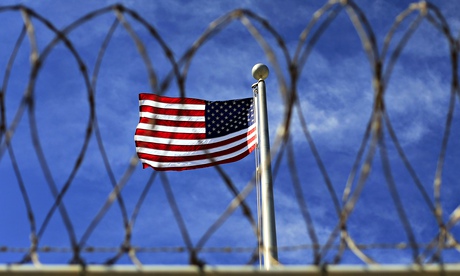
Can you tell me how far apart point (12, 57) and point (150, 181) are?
1.37 m

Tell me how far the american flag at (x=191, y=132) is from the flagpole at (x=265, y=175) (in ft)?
Result: 2.13

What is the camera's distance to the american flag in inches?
485

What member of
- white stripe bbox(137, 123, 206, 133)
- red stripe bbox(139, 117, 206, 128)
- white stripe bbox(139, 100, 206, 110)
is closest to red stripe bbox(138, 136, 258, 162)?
white stripe bbox(137, 123, 206, 133)

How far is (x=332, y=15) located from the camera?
533 cm

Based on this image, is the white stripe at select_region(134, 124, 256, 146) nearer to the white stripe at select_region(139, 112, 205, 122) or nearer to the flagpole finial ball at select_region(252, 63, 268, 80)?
the white stripe at select_region(139, 112, 205, 122)

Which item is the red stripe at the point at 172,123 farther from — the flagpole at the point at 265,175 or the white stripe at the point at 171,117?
the flagpole at the point at 265,175

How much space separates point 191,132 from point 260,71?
1.73 meters

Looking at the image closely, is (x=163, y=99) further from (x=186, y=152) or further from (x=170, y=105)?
(x=186, y=152)

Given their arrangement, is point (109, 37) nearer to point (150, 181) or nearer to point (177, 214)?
point (150, 181)

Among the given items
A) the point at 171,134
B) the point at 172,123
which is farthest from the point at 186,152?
the point at 172,123

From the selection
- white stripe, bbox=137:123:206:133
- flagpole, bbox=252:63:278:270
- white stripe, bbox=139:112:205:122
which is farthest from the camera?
white stripe, bbox=139:112:205:122

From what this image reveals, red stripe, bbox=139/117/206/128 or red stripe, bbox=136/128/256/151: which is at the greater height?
red stripe, bbox=139/117/206/128

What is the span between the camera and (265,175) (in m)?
10.4

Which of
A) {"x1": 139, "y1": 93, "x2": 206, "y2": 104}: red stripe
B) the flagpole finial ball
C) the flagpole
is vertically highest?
the flagpole finial ball
